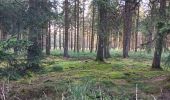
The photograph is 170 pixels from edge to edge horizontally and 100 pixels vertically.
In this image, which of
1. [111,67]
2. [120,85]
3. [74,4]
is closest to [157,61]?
[111,67]

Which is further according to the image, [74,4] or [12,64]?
[74,4]

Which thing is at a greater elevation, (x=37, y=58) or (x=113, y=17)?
(x=113, y=17)

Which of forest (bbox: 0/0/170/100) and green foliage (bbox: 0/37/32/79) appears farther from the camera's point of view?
forest (bbox: 0/0/170/100)

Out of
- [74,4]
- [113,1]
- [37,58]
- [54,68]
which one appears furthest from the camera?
[74,4]

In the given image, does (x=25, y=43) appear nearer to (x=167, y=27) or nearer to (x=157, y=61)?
(x=167, y=27)

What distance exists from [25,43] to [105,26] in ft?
49.7

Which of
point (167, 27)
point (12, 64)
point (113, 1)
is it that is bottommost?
point (12, 64)

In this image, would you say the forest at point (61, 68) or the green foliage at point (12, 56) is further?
the forest at point (61, 68)

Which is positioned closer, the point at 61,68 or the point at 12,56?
the point at 12,56

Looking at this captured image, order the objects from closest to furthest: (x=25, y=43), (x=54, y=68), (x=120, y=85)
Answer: (x=25, y=43), (x=120, y=85), (x=54, y=68)

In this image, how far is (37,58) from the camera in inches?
464

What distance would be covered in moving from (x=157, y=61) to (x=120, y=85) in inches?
325

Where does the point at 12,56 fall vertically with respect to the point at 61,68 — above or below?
above

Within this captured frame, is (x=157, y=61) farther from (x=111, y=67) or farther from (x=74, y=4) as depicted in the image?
(x=74, y=4)
